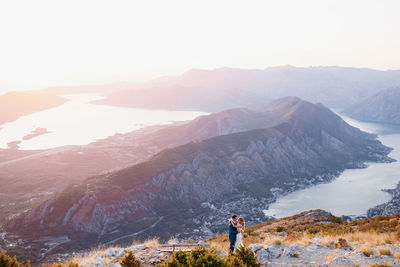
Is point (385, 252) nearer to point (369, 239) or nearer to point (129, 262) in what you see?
point (369, 239)

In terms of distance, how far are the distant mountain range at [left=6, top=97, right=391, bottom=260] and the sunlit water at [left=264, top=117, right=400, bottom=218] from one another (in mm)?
6318

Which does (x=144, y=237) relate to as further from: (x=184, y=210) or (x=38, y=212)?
(x=38, y=212)

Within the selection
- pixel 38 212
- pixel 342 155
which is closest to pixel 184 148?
pixel 38 212

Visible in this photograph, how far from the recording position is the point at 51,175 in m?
149

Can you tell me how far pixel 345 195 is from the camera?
139 metres

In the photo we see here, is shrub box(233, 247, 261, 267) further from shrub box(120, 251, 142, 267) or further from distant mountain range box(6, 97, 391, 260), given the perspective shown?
distant mountain range box(6, 97, 391, 260)

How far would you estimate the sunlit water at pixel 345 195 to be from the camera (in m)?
123

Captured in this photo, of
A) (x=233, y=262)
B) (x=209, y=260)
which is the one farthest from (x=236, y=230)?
(x=209, y=260)

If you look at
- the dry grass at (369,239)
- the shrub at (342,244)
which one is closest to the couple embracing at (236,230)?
the dry grass at (369,239)

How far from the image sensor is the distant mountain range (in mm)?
90250

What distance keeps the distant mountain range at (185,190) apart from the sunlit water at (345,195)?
632 centimetres

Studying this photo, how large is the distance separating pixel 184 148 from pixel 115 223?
58511mm

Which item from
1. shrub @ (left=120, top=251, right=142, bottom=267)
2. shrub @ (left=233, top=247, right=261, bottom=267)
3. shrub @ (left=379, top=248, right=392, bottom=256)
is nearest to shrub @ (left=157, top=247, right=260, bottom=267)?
shrub @ (left=233, top=247, right=261, bottom=267)

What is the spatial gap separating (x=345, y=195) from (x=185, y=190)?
82.7 m
